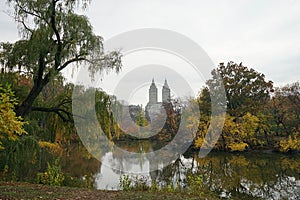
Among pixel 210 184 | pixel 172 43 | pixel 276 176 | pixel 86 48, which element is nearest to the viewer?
pixel 86 48

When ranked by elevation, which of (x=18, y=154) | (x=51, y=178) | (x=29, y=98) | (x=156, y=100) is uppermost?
(x=156, y=100)

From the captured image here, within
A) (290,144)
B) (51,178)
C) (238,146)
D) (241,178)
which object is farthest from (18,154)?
(290,144)

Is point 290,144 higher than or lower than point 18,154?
higher

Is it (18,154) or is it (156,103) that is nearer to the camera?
(18,154)

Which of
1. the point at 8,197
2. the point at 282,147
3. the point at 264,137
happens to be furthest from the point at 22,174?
the point at 264,137

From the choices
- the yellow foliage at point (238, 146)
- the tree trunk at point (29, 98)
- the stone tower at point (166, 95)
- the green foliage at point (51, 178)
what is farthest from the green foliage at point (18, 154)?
the stone tower at point (166, 95)

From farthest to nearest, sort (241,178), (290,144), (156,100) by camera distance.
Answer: (156,100)
(290,144)
(241,178)

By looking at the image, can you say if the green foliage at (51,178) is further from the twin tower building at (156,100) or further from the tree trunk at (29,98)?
the twin tower building at (156,100)

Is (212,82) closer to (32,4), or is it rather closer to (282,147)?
(282,147)

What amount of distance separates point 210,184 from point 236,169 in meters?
3.61

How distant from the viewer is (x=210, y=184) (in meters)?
8.46

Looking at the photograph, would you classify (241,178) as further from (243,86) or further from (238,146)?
(243,86)

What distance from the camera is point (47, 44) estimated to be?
6.27 metres

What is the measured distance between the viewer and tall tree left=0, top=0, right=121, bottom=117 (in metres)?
6.27
